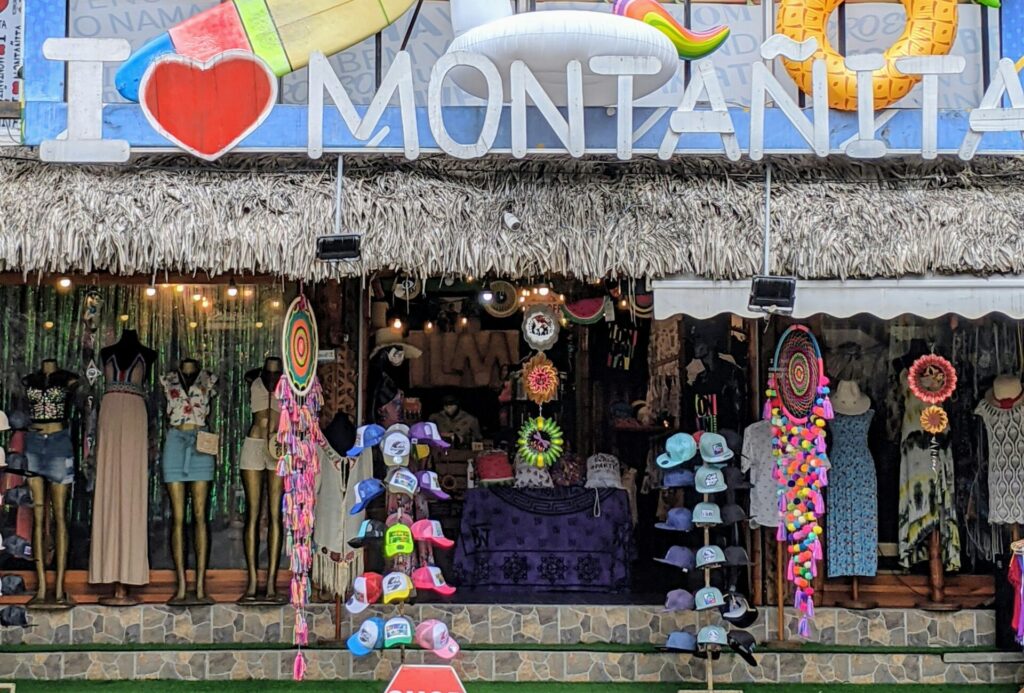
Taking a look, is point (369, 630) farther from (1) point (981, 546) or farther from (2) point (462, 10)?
(1) point (981, 546)

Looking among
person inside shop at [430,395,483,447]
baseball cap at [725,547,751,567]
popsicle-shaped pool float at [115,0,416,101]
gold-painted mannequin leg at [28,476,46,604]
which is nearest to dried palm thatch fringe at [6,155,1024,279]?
popsicle-shaped pool float at [115,0,416,101]

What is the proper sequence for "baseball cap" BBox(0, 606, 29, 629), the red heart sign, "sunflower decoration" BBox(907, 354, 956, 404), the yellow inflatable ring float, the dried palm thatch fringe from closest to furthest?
the dried palm thatch fringe
the red heart sign
"baseball cap" BBox(0, 606, 29, 629)
the yellow inflatable ring float
"sunflower decoration" BBox(907, 354, 956, 404)

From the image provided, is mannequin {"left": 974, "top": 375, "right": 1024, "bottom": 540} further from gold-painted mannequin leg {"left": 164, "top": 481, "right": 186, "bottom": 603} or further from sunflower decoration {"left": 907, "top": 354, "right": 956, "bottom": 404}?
gold-painted mannequin leg {"left": 164, "top": 481, "right": 186, "bottom": 603}

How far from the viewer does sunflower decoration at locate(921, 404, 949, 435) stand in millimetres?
7023

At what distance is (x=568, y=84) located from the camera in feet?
19.6

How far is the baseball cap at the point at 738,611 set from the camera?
650cm

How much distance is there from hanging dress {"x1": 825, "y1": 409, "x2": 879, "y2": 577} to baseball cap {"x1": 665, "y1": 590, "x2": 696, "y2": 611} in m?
1.15

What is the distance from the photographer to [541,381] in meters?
7.71

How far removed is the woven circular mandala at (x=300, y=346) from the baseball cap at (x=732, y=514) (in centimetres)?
248

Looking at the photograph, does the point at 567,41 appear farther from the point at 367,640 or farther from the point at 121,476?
the point at 121,476

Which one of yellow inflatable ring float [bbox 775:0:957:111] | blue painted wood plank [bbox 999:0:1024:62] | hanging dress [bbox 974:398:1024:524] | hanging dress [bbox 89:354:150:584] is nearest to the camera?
yellow inflatable ring float [bbox 775:0:957:111]

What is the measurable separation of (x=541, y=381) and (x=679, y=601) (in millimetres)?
1853

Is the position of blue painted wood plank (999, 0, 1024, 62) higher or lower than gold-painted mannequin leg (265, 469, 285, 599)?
higher

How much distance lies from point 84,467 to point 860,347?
508cm
